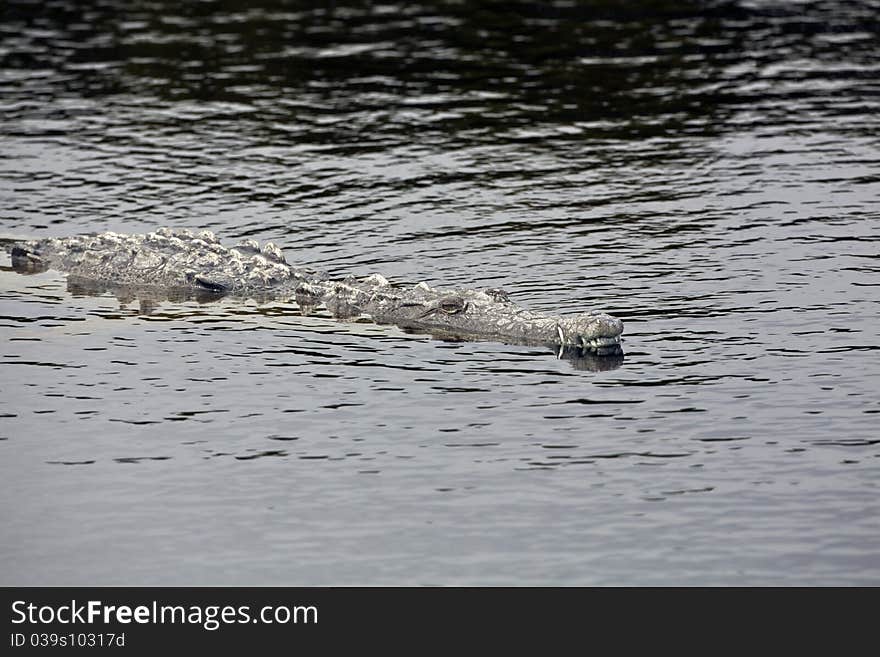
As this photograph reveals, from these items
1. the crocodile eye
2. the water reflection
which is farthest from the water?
the crocodile eye

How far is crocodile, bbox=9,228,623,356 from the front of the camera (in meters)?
26.4

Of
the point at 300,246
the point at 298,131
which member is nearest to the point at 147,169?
the point at 298,131

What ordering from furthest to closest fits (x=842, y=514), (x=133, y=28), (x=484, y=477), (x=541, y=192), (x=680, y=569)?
(x=133, y=28) < (x=541, y=192) < (x=484, y=477) < (x=842, y=514) < (x=680, y=569)

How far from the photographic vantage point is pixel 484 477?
2114cm

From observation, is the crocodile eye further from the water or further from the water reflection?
the water

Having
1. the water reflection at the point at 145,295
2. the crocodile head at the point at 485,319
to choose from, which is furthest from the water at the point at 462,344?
the crocodile head at the point at 485,319

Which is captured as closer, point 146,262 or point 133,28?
point 146,262

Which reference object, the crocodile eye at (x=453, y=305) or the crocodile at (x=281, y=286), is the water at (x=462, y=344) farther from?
the crocodile eye at (x=453, y=305)

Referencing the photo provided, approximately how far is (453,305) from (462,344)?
3.49ft

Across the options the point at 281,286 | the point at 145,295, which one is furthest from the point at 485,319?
the point at 145,295

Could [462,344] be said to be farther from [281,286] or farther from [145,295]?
[145,295]

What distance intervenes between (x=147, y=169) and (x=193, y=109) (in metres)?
6.56

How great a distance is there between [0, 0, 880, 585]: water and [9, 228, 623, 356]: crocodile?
0.65 meters

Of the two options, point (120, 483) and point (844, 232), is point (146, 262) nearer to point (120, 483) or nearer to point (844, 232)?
point (120, 483)
